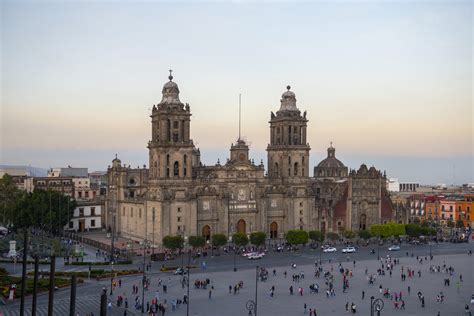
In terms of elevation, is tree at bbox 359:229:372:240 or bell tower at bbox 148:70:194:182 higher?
bell tower at bbox 148:70:194:182

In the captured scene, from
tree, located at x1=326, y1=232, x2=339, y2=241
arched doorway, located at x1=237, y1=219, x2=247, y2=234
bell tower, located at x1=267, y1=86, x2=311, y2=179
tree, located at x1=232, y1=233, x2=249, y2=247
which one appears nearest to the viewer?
tree, located at x1=232, y1=233, x2=249, y2=247

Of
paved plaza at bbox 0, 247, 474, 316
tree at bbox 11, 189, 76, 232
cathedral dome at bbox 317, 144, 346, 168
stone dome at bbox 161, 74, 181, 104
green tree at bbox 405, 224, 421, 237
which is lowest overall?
paved plaza at bbox 0, 247, 474, 316

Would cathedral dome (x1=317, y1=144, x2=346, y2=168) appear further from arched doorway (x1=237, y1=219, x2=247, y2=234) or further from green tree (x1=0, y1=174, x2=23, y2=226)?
green tree (x1=0, y1=174, x2=23, y2=226)

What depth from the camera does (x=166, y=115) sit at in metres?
83.2

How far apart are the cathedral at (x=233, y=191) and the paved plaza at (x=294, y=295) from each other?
18453mm

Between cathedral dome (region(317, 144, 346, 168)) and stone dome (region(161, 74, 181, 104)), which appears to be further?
cathedral dome (region(317, 144, 346, 168))

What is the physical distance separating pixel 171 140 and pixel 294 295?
119ft

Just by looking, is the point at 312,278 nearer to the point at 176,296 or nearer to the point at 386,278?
the point at 386,278

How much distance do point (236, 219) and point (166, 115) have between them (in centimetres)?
1715

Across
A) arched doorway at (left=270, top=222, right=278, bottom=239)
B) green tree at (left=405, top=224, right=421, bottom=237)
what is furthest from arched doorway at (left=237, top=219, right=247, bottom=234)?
green tree at (left=405, top=224, right=421, bottom=237)

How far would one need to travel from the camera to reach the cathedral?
3275 inches

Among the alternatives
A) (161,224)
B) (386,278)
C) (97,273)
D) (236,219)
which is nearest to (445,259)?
(386,278)

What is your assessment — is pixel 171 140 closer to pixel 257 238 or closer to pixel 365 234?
pixel 257 238

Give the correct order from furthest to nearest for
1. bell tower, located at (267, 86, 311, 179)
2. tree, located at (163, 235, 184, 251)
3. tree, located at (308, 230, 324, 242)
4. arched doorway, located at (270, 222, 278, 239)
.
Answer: bell tower, located at (267, 86, 311, 179) < arched doorway, located at (270, 222, 278, 239) < tree, located at (308, 230, 324, 242) < tree, located at (163, 235, 184, 251)
